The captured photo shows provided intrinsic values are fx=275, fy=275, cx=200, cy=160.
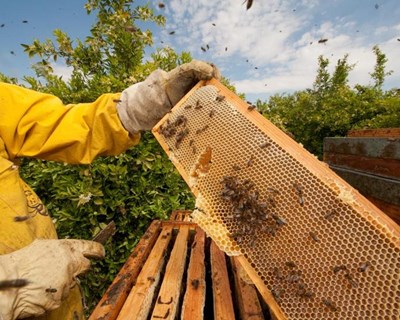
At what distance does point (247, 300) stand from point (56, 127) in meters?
2.02

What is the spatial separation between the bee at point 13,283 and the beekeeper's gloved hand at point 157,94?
1.35 m

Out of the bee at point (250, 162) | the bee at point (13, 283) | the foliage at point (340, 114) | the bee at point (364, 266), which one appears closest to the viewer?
the bee at point (364, 266)

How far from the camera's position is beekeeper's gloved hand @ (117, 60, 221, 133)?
7.84ft

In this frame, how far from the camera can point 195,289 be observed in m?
2.01

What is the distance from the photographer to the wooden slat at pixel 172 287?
174cm

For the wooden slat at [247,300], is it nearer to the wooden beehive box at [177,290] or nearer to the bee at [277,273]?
the wooden beehive box at [177,290]

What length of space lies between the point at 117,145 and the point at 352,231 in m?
1.93

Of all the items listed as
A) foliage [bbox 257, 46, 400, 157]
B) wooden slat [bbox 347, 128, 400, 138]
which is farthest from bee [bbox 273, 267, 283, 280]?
foliage [bbox 257, 46, 400, 157]

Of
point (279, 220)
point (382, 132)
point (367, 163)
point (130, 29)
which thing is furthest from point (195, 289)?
point (130, 29)

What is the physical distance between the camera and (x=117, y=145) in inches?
97.9

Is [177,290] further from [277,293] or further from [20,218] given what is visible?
[20,218]

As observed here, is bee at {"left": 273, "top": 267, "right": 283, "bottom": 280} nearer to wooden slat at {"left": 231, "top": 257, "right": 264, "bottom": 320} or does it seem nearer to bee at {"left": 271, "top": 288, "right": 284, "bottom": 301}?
bee at {"left": 271, "top": 288, "right": 284, "bottom": 301}

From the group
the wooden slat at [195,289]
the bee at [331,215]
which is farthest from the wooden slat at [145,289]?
the bee at [331,215]

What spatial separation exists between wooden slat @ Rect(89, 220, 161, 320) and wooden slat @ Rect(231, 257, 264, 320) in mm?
820
